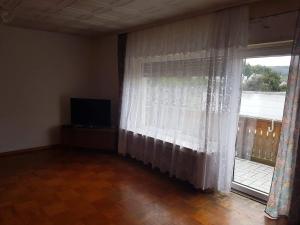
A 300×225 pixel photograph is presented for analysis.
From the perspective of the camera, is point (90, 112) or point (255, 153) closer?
point (255, 153)

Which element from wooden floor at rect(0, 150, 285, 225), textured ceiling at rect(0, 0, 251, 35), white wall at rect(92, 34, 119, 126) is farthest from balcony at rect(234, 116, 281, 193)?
white wall at rect(92, 34, 119, 126)

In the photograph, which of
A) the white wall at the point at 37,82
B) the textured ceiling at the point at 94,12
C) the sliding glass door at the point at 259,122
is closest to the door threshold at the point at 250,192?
the sliding glass door at the point at 259,122

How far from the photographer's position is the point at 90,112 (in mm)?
4691

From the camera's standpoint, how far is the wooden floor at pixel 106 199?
7.95 feet

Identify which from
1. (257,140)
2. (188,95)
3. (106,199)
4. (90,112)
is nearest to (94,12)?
(188,95)

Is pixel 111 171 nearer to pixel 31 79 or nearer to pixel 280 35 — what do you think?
pixel 31 79

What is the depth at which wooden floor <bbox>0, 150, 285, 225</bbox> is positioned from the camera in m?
2.42

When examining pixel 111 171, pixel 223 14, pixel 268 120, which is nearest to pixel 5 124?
pixel 111 171

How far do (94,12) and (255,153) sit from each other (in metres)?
2.93

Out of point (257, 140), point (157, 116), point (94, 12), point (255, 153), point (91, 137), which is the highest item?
point (94, 12)

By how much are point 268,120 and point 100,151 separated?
3.20m

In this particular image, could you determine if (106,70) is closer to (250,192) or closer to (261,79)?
(261,79)

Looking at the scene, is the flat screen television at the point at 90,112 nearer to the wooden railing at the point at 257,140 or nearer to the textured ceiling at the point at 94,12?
the textured ceiling at the point at 94,12

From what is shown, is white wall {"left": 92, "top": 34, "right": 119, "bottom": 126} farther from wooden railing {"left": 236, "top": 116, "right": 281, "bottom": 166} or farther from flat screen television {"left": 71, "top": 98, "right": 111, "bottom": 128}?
wooden railing {"left": 236, "top": 116, "right": 281, "bottom": 166}
